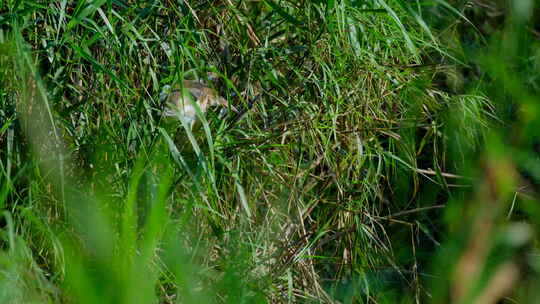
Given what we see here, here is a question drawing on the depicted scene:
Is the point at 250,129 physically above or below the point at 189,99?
below

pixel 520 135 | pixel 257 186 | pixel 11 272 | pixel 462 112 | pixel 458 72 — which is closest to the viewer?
pixel 520 135

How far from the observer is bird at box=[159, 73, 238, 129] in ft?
5.50

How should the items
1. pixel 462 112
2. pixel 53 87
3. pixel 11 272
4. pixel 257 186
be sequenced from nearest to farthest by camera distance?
pixel 11 272 < pixel 53 87 < pixel 257 186 < pixel 462 112

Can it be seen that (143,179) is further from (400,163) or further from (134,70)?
(400,163)

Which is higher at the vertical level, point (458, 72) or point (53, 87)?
point (53, 87)

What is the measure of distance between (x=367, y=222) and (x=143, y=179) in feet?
2.10

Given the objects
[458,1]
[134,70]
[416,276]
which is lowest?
[416,276]

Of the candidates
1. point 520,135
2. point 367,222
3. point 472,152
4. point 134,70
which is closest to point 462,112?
point 472,152

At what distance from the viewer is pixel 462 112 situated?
2.00m

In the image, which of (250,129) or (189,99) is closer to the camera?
(189,99)

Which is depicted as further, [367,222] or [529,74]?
[529,74]

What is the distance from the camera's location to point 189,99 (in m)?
1.66

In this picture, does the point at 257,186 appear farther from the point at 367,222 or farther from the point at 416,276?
the point at 416,276

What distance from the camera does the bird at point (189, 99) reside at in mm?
1675
